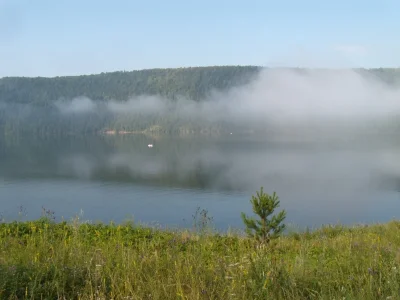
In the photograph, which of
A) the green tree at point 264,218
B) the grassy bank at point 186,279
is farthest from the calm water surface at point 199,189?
the grassy bank at point 186,279

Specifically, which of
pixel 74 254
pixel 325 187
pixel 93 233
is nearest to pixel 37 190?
pixel 325 187

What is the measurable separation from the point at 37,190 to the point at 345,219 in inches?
1113

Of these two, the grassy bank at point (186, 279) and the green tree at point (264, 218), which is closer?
the grassy bank at point (186, 279)

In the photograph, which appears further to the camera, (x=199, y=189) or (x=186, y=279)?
(x=199, y=189)

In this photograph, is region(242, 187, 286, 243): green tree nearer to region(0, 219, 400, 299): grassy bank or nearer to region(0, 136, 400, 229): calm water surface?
region(0, 219, 400, 299): grassy bank

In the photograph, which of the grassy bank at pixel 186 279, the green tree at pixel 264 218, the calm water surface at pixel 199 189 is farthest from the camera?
the calm water surface at pixel 199 189

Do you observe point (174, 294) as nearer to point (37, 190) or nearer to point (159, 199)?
point (159, 199)

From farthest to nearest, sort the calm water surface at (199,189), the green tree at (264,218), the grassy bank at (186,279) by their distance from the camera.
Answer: the calm water surface at (199,189), the green tree at (264,218), the grassy bank at (186,279)

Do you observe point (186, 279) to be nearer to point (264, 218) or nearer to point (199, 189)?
point (264, 218)

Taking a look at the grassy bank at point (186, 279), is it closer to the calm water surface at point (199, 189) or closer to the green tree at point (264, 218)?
the green tree at point (264, 218)

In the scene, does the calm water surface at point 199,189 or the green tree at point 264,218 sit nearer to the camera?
the green tree at point 264,218

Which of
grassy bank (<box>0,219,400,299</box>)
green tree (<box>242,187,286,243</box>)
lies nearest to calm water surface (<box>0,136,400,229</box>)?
green tree (<box>242,187,286,243</box>)

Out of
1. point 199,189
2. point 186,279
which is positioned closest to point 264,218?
point 186,279

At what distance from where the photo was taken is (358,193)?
129 feet
